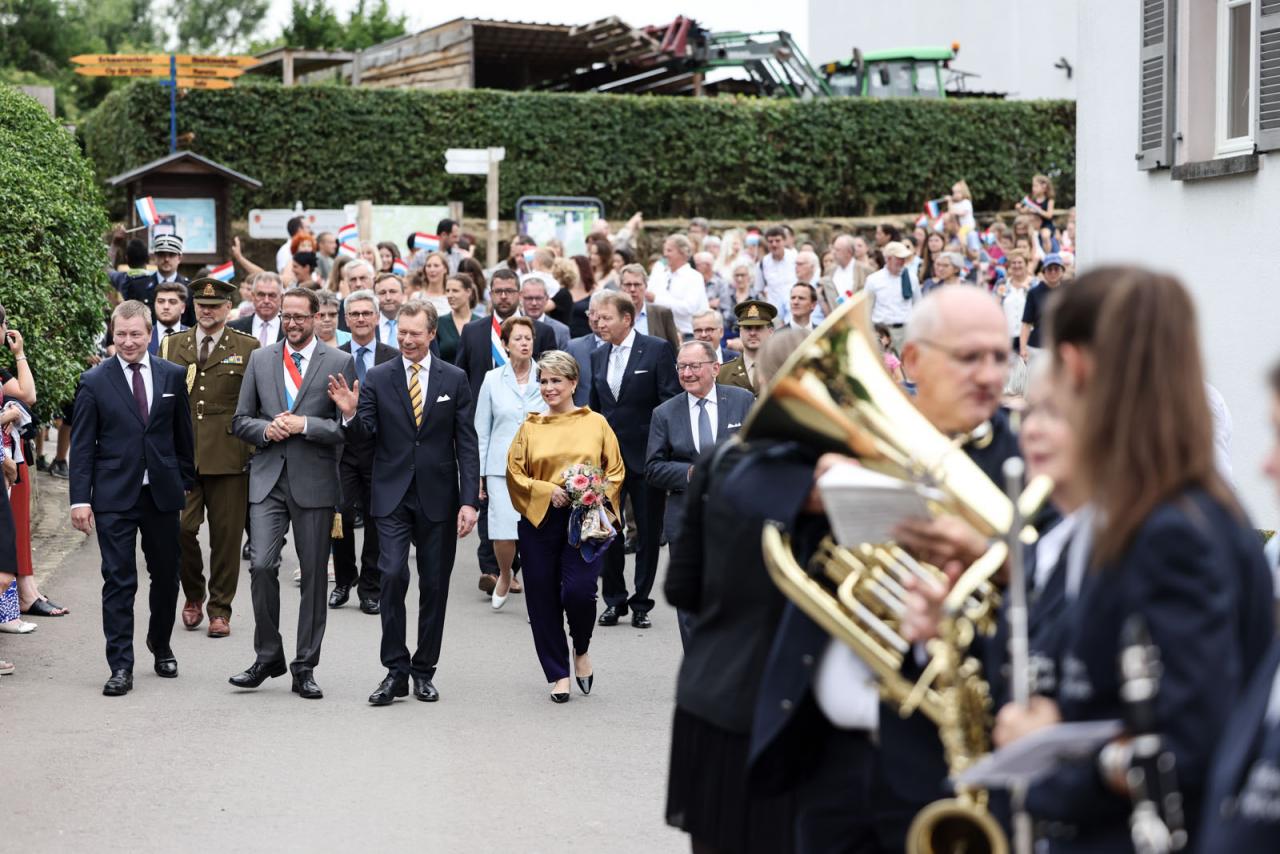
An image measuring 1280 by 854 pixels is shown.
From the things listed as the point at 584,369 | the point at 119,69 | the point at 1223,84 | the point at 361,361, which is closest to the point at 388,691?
the point at 584,369

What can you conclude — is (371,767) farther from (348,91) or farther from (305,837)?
(348,91)

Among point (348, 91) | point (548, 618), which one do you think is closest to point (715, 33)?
point (348, 91)

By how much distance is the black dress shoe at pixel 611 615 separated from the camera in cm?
1188

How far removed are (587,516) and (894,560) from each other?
224 inches

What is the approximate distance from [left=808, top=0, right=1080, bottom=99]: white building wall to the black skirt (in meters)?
34.7

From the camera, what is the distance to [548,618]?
9.53 meters

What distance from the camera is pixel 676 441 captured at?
10.2 meters

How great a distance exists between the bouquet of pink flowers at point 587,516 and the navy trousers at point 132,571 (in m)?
2.29

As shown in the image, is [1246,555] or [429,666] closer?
[1246,555]

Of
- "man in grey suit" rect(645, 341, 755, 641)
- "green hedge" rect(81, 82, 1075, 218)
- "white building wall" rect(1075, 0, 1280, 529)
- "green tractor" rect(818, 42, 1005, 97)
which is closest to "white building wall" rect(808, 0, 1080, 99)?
"green tractor" rect(818, 42, 1005, 97)


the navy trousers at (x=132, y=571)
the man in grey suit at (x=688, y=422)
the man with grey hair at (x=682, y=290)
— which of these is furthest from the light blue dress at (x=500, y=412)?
the man with grey hair at (x=682, y=290)

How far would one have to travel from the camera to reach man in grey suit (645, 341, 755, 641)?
10062 mm

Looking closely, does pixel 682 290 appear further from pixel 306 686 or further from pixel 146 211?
pixel 306 686

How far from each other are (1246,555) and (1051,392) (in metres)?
0.46
